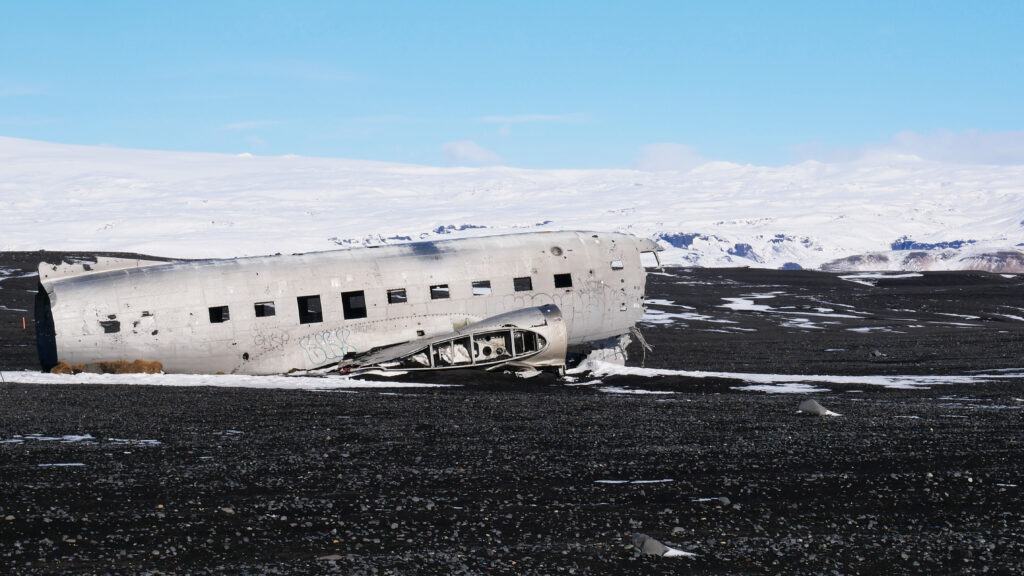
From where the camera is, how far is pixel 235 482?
11.4m

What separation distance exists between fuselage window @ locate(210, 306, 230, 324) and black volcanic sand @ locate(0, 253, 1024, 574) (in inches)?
154

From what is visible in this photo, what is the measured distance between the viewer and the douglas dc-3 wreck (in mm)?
27156

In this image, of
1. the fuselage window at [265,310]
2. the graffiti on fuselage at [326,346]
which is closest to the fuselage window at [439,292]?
the graffiti on fuselage at [326,346]

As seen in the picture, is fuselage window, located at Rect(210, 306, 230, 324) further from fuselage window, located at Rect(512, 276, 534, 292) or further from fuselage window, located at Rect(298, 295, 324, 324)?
fuselage window, located at Rect(512, 276, 534, 292)

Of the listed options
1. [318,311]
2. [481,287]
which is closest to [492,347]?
[481,287]

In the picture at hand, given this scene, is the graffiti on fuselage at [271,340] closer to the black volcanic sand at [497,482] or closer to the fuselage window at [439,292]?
the black volcanic sand at [497,482]

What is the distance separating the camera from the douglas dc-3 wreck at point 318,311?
27.2 m

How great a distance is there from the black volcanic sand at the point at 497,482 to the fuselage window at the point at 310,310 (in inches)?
185

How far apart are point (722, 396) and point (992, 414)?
6439 millimetres

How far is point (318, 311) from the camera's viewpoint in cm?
2827

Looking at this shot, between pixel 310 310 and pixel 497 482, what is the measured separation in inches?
692

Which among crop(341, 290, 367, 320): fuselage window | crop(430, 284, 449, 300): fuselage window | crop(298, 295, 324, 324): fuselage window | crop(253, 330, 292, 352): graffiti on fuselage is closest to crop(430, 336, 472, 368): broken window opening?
crop(430, 284, 449, 300): fuselage window

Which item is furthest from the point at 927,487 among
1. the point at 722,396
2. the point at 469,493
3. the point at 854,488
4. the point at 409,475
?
the point at 722,396

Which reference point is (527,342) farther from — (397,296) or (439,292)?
(397,296)
